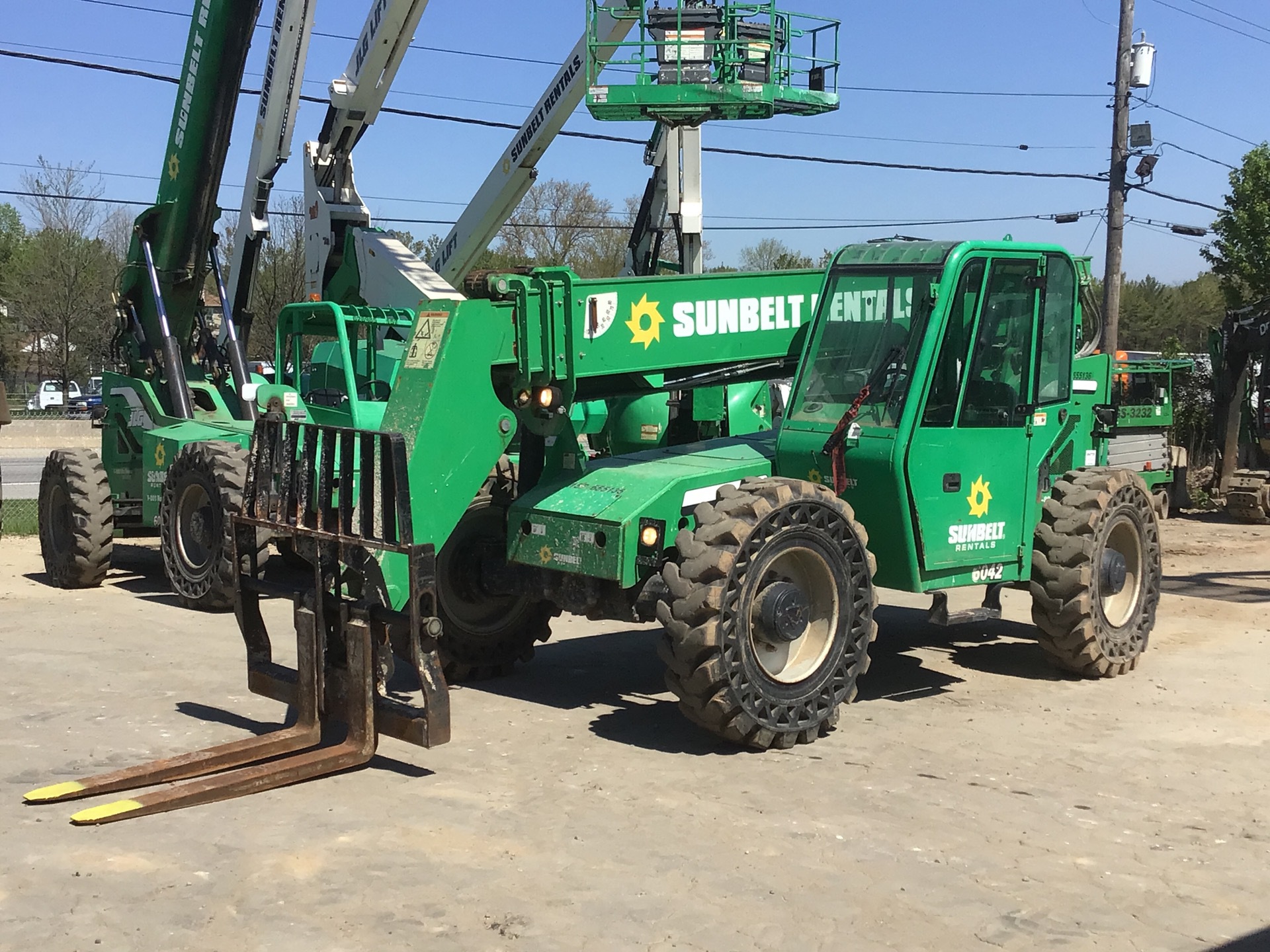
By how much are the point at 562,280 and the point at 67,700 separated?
3.90m

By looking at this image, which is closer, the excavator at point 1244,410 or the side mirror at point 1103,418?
the side mirror at point 1103,418

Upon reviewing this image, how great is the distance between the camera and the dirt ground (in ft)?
16.0

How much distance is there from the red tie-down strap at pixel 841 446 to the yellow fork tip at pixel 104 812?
4186mm

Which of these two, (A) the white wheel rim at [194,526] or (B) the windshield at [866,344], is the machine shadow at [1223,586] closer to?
(B) the windshield at [866,344]

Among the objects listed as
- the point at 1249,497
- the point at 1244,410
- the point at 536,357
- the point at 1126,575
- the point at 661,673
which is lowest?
the point at 661,673

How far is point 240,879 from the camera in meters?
5.19

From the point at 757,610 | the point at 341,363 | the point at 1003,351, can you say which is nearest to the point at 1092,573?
the point at 1003,351

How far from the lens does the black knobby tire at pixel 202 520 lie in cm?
1058

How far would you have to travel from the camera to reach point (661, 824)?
592 cm

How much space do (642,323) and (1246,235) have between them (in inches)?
1062

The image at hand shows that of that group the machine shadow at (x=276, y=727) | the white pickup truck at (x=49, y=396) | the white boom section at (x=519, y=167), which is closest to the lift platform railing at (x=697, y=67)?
the white boom section at (x=519, y=167)

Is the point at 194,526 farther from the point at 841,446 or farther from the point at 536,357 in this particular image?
the point at 841,446

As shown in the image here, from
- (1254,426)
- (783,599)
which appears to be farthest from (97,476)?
(1254,426)

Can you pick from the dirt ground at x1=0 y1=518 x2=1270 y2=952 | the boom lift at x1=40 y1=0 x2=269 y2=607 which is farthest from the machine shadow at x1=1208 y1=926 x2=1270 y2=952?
the boom lift at x1=40 y1=0 x2=269 y2=607
